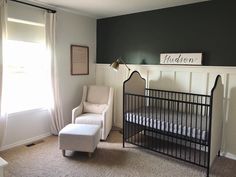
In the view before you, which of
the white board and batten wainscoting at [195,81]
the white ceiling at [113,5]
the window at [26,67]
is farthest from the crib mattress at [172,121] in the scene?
the white ceiling at [113,5]

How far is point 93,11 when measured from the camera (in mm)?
3844

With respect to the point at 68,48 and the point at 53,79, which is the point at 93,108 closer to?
the point at 53,79

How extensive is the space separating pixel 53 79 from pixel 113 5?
162 cm

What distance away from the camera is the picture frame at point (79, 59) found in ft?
13.2

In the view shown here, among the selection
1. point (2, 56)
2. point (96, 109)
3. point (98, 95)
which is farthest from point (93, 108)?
point (2, 56)

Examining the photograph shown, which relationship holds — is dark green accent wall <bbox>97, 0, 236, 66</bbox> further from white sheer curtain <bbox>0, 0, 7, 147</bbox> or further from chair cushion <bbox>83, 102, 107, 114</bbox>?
white sheer curtain <bbox>0, 0, 7, 147</bbox>

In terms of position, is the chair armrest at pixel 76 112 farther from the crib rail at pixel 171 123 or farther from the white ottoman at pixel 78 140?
the crib rail at pixel 171 123

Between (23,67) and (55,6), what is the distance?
118 centimetres

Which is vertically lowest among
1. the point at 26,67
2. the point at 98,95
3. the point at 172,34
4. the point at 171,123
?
the point at 171,123

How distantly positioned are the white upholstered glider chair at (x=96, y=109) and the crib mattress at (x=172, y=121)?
0.46 metres

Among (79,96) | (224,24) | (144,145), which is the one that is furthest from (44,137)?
(224,24)

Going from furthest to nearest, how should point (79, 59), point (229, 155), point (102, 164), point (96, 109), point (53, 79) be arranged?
point (79, 59) → point (96, 109) → point (53, 79) → point (229, 155) → point (102, 164)

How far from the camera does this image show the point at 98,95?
403 centimetres

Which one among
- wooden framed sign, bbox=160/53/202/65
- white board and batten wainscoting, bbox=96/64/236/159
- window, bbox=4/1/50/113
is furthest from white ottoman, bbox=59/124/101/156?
wooden framed sign, bbox=160/53/202/65
